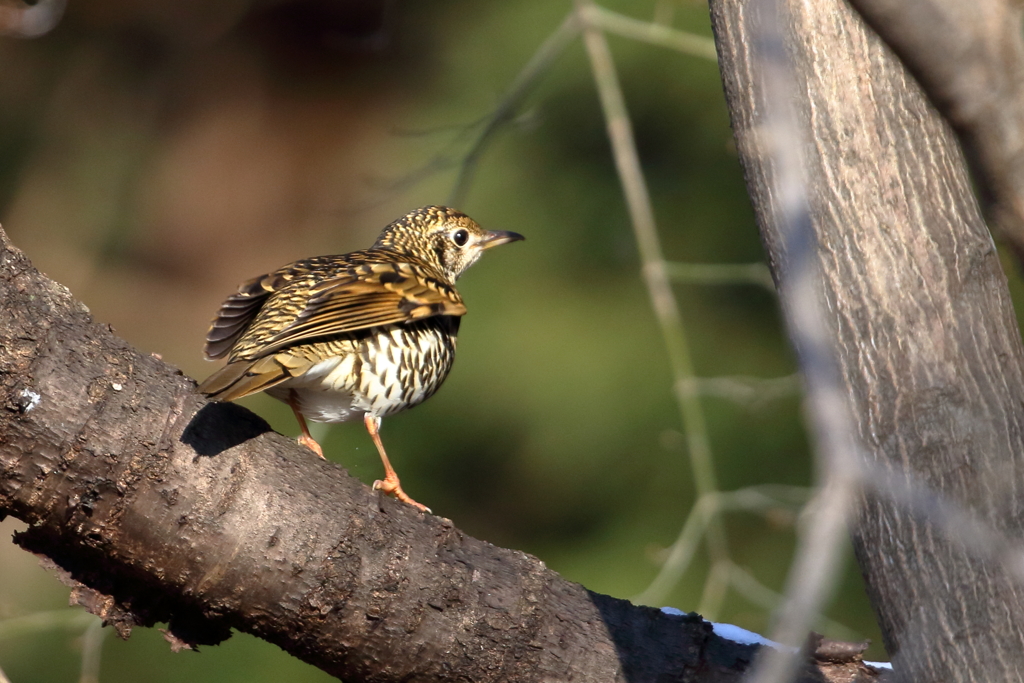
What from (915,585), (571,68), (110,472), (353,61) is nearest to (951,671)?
(915,585)

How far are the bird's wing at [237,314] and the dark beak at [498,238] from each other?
1.09 metres

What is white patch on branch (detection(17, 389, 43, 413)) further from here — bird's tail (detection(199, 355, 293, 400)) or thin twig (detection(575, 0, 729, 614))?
thin twig (detection(575, 0, 729, 614))

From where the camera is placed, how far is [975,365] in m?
1.81

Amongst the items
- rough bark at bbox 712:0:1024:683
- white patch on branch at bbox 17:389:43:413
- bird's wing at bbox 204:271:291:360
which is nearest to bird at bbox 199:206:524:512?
bird's wing at bbox 204:271:291:360

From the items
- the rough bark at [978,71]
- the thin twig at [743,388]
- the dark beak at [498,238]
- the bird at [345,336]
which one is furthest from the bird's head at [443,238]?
the rough bark at [978,71]

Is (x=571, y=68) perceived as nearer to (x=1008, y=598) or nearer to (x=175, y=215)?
(x=175, y=215)

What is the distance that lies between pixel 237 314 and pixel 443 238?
115cm

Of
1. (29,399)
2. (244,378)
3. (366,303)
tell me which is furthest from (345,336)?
(29,399)

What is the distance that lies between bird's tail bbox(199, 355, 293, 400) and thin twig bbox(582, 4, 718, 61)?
1823mm

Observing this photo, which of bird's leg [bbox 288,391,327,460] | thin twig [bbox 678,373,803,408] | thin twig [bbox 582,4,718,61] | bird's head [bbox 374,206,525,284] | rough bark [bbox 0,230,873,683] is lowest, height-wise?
rough bark [bbox 0,230,873,683]

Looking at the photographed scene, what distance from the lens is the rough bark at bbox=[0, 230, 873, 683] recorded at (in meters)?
2.02

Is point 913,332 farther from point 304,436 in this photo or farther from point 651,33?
point 651,33

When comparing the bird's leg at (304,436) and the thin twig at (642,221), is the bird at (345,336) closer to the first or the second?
the bird's leg at (304,436)

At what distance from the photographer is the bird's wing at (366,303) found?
283 centimetres
